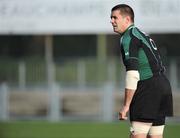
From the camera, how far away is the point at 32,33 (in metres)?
18.6

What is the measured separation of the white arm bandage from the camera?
666 cm

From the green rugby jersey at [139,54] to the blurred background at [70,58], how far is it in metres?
9.40

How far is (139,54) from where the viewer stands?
6750 millimetres

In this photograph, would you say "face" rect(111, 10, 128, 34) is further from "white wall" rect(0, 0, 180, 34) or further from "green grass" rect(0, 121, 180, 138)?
"white wall" rect(0, 0, 180, 34)

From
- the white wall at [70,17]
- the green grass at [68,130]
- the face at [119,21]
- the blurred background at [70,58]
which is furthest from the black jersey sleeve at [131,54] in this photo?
the white wall at [70,17]

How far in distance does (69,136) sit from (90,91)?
4567 millimetres

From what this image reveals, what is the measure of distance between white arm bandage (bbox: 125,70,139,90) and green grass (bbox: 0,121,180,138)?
234 inches

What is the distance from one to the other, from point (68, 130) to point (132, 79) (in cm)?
754

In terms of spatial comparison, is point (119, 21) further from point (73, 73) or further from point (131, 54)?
point (73, 73)

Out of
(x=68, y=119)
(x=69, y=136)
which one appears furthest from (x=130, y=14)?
(x=68, y=119)

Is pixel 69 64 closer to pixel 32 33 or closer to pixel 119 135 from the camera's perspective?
pixel 32 33

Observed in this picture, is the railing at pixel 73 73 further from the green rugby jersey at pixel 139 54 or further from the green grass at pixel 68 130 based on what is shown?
the green rugby jersey at pixel 139 54

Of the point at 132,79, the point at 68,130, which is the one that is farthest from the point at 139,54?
the point at 68,130

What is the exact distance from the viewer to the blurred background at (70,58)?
55.6ft
